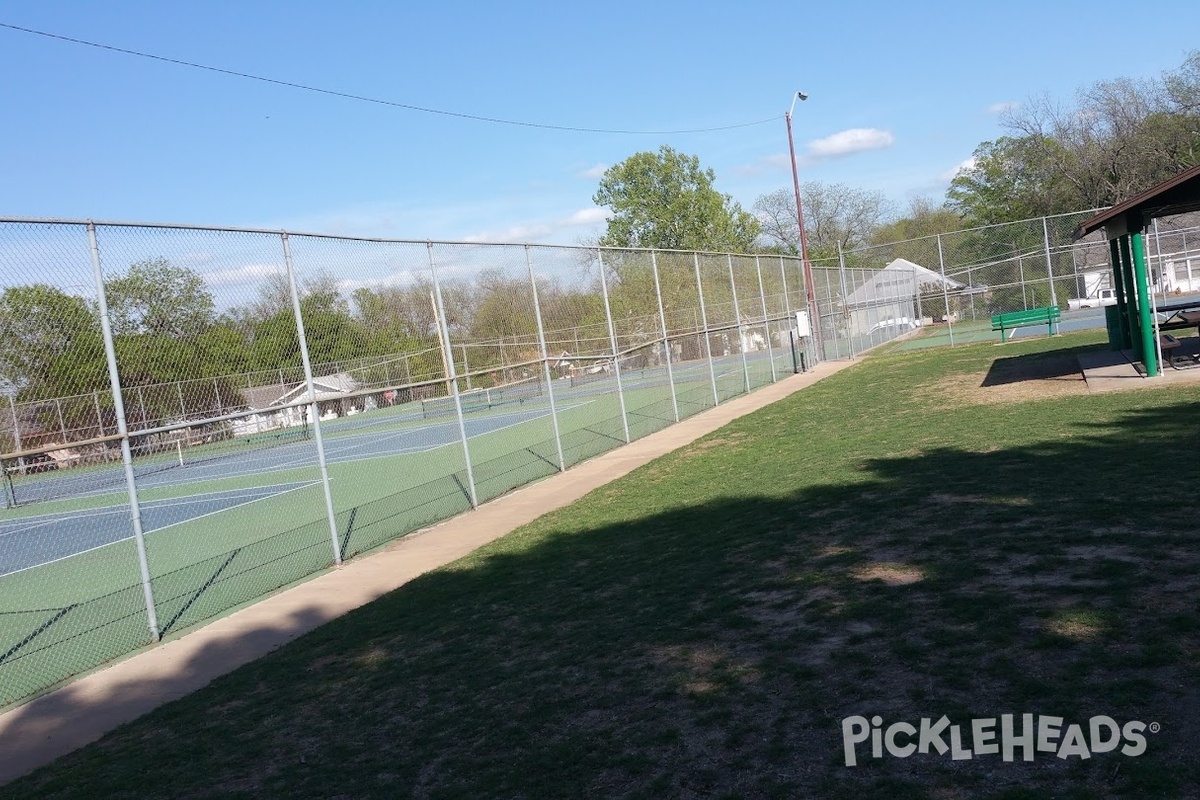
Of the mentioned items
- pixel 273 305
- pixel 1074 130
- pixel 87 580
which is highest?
pixel 1074 130

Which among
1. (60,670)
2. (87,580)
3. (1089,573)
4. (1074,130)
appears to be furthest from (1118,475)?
(1074,130)

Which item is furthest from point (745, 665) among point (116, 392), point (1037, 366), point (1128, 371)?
point (1037, 366)

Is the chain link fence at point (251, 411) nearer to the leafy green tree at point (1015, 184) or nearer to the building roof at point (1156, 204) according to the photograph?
the building roof at point (1156, 204)

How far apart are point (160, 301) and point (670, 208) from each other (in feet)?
220

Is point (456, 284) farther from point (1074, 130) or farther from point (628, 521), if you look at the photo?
point (1074, 130)

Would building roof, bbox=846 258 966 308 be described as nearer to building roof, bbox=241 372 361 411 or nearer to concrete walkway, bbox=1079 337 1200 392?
concrete walkway, bbox=1079 337 1200 392

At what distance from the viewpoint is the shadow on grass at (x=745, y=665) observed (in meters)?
4.44

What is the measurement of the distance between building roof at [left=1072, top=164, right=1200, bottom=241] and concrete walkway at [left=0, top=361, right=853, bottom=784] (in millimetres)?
8608

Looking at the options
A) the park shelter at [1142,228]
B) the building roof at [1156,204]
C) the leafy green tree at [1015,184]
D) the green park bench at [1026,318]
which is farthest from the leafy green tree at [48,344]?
the leafy green tree at [1015,184]

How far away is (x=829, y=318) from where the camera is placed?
3938 cm

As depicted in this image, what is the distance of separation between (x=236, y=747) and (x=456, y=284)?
9.10 metres

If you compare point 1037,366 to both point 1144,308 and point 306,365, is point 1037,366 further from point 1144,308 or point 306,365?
point 306,365

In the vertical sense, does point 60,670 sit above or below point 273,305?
below
